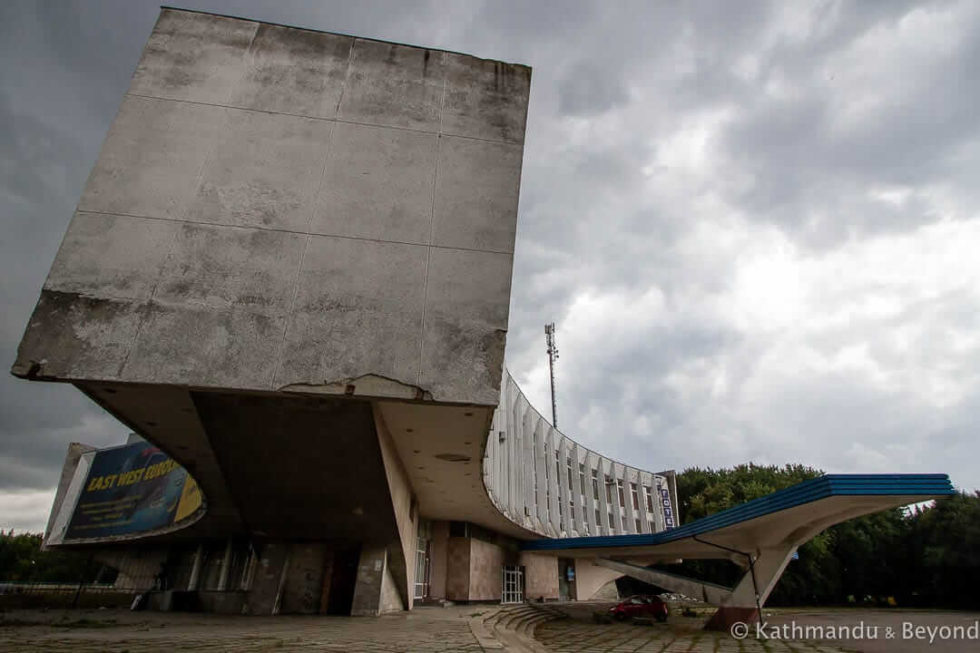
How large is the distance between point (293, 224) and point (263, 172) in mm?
1377

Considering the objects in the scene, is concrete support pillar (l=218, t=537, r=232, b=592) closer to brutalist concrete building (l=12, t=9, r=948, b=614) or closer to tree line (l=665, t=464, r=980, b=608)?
brutalist concrete building (l=12, t=9, r=948, b=614)

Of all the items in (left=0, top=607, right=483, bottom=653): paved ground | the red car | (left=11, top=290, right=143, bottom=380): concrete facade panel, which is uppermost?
(left=11, top=290, right=143, bottom=380): concrete facade panel

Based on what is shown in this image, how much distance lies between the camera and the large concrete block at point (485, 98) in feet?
35.9

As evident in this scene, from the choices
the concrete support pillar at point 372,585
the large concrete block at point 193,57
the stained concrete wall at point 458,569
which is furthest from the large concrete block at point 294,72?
the stained concrete wall at point 458,569

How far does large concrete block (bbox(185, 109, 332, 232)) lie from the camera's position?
9594 mm

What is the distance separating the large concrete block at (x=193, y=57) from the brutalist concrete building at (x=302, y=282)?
48mm

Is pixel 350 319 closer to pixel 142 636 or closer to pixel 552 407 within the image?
pixel 142 636

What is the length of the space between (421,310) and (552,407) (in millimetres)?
31553

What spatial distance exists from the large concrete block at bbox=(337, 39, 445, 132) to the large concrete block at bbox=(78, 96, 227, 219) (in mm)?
2827

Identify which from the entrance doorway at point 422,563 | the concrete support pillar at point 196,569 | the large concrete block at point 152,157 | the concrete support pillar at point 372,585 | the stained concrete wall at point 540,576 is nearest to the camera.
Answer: the large concrete block at point 152,157

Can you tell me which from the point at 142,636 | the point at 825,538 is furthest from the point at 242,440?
the point at 825,538

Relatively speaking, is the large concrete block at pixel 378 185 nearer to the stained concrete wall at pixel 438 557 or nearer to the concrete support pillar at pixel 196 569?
the stained concrete wall at pixel 438 557

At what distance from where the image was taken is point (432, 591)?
67.1 feet

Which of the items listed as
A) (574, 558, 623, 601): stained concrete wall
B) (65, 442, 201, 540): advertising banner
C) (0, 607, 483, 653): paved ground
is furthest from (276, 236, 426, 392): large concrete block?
(574, 558, 623, 601): stained concrete wall
